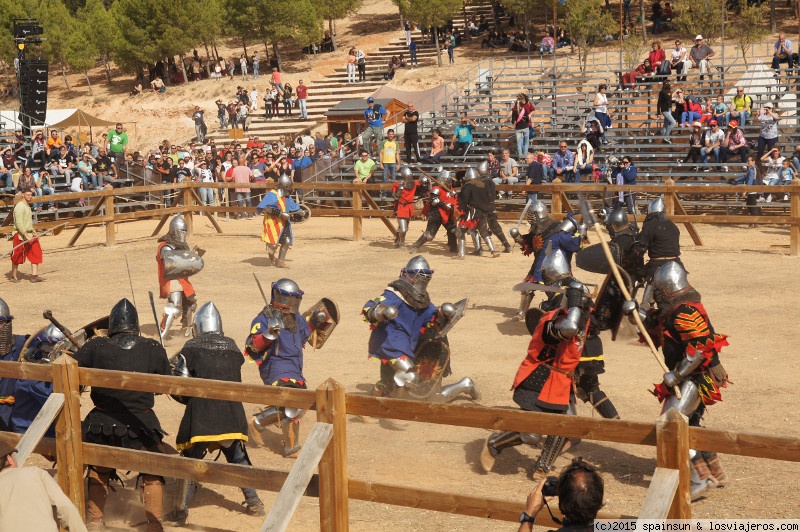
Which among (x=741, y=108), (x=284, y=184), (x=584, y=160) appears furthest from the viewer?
(x=741, y=108)

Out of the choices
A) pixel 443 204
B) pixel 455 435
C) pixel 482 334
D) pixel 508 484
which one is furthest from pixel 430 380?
pixel 443 204

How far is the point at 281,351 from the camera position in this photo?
880 cm

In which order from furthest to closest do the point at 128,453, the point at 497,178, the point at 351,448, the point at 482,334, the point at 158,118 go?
1. the point at 158,118
2. the point at 497,178
3. the point at 482,334
4. the point at 351,448
5. the point at 128,453

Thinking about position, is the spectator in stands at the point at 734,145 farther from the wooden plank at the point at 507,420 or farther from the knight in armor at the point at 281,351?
the wooden plank at the point at 507,420

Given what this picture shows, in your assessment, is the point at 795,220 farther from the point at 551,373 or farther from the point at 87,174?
the point at 87,174

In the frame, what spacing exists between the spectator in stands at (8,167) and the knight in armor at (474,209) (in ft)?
40.2

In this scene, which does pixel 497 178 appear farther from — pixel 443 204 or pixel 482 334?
pixel 482 334

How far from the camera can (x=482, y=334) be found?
42.1 feet

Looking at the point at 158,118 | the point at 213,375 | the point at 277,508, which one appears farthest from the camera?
the point at 158,118

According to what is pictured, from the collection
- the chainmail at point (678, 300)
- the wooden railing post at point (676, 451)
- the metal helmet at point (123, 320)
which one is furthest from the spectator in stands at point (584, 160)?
the wooden railing post at point (676, 451)

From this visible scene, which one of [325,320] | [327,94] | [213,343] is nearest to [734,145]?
[325,320]

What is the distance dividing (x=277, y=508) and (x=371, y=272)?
1120 centimetres

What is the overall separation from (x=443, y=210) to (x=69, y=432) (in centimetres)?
1179

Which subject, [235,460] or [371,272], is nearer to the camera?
[235,460]
